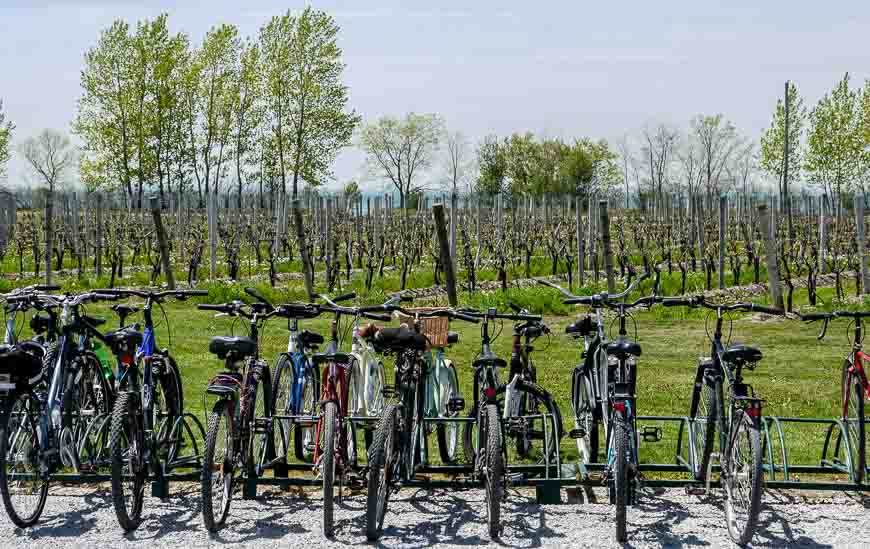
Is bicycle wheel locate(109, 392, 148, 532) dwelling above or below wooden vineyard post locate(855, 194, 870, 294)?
below

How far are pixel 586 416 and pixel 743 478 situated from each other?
53.9 inches

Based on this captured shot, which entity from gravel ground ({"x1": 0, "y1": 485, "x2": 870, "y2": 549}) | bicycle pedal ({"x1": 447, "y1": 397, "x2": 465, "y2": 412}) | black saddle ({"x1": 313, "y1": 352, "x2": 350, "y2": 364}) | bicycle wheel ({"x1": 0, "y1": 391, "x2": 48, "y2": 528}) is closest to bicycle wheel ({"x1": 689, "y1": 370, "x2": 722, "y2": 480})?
gravel ground ({"x1": 0, "y1": 485, "x2": 870, "y2": 549})

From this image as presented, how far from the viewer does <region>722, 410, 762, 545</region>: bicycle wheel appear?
4.45m

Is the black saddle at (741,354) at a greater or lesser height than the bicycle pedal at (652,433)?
greater

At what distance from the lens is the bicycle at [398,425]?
4680mm

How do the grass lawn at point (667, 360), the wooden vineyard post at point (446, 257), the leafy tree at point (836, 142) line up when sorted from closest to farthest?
the grass lawn at point (667, 360) < the wooden vineyard post at point (446, 257) < the leafy tree at point (836, 142)

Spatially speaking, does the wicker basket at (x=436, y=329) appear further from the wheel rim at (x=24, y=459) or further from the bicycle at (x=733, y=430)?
the wheel rim at (x=24, y=459)

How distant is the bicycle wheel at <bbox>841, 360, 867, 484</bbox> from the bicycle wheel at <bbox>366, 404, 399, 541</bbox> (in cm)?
249

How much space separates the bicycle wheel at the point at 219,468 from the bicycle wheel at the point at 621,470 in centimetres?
188

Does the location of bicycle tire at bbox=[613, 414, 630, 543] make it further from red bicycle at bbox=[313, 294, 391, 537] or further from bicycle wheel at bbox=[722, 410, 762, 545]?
red bicycle at bbox=[313, 294, 391, 537]

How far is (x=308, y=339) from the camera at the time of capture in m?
5.95

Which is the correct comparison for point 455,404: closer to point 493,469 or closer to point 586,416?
point 586,416

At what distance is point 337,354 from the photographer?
5324 mm

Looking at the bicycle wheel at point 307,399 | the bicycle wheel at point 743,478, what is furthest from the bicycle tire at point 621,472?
the bicycle wheel at point 307,399
